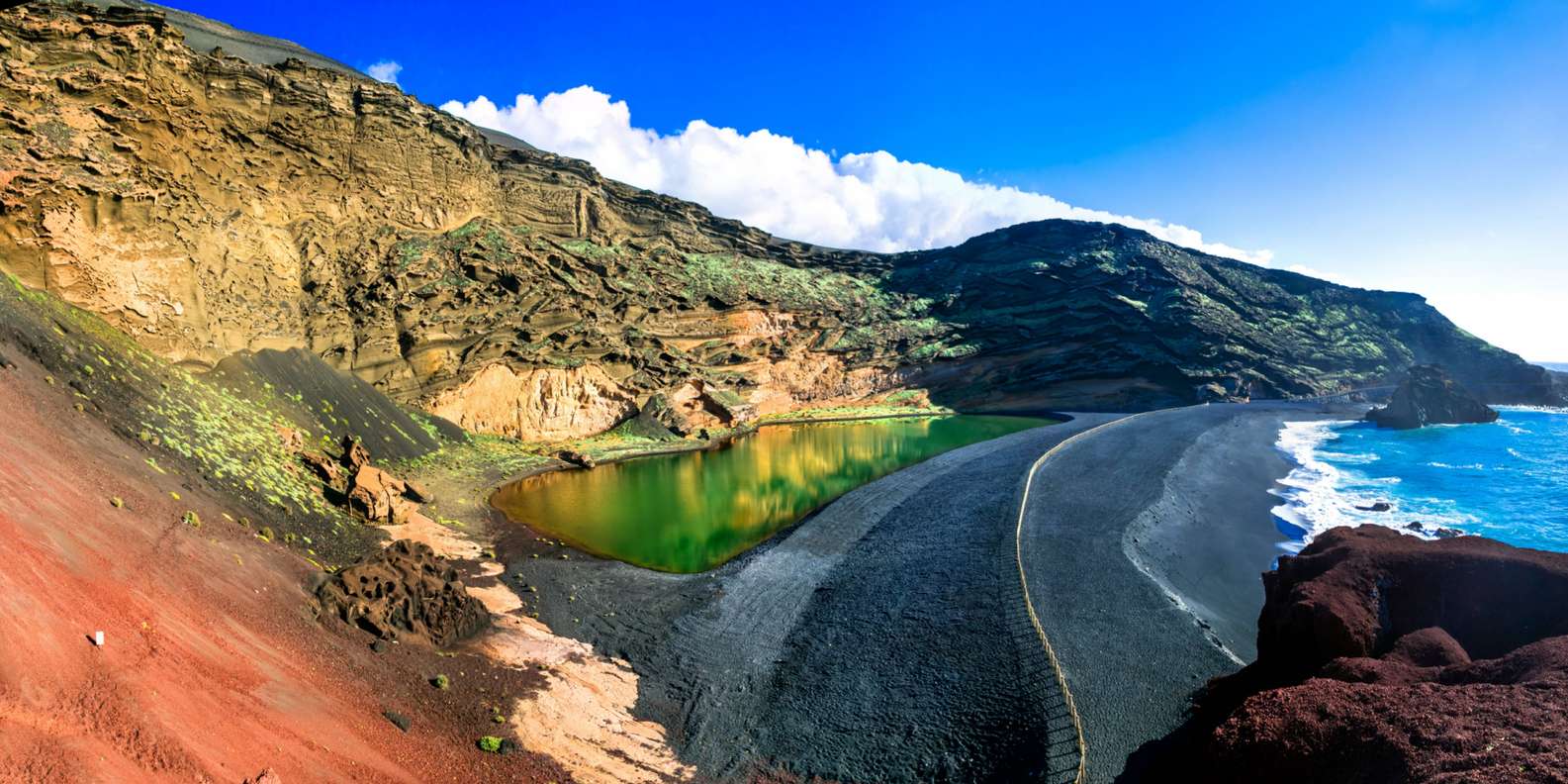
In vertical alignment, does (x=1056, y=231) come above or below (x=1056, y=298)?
above

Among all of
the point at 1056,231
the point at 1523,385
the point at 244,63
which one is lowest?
the point at 1523,385

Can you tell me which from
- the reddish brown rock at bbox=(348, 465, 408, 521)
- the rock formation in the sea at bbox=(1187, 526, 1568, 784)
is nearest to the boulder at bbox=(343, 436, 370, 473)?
the reddish brown rock at bbox=(348, 465, 408, 521)

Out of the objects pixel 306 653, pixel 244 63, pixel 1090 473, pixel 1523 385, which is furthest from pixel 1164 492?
pixel 1523 385

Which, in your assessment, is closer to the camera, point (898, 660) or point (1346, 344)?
point (898, 660)

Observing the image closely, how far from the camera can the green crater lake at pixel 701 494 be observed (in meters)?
24.2

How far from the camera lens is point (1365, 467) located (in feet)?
120

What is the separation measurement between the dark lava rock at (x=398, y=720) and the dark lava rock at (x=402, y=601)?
2707 mm

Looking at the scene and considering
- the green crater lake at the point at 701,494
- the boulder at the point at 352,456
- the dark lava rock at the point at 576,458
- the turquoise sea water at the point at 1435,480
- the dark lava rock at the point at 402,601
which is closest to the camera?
the dark lava rock at the point at 402,601

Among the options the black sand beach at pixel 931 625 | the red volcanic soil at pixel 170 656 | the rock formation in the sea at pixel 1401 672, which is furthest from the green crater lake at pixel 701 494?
the rock formation in the sea at pixel 1401 672

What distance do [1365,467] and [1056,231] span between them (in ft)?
160

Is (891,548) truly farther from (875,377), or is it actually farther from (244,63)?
(875,377)

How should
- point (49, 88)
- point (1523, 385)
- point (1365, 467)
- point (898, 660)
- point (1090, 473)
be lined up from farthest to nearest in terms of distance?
point (1523, 385)
point (1365, 467)
point (1090, 473)
point (49, 88)
point (898, 660)

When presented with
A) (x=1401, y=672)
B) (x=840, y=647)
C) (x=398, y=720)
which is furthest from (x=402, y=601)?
(x=1401, y=672)

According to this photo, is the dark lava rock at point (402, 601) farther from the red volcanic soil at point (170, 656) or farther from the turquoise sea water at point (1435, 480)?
the turquoise sea water at point (1435, 480)
